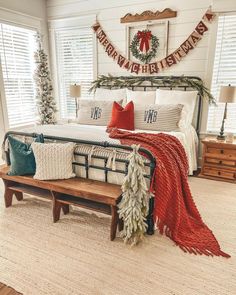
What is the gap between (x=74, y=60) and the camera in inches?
178

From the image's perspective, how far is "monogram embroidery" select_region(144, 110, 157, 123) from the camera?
3162 millimetres

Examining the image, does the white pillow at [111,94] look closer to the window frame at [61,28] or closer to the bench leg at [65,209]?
the window frame at [61,28]

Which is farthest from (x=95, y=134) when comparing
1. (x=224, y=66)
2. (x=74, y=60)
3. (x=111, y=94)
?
(x=74, y=60)

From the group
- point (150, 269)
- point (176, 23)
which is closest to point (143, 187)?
point (150, 269)

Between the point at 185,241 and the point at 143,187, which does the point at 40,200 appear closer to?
the point at 143,187

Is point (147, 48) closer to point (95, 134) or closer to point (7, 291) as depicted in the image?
point (95, 134)

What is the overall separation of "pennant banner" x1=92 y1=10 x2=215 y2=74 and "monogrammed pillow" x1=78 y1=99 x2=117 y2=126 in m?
0.89

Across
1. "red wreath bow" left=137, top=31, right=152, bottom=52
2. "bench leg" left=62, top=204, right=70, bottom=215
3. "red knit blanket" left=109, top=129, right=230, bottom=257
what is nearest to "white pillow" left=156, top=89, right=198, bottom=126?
"red wreath bow" left=137, top=31, right=152, bottom=52

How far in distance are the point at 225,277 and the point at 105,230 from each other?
3.44 ft

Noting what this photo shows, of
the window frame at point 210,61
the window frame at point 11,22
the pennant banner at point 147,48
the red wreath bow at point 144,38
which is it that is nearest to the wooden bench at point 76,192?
the window frame at point 11,22

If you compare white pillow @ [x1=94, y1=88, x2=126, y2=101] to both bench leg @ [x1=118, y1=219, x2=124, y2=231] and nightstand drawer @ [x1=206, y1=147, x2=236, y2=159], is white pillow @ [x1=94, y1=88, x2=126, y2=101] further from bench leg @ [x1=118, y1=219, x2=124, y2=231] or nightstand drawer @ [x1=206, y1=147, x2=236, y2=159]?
bench leg @ [x1=118, y1=219, x2=124, y2=231]

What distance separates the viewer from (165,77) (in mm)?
3695

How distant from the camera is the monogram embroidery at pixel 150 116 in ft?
10.4

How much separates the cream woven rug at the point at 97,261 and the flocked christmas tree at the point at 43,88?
2.40 metres
